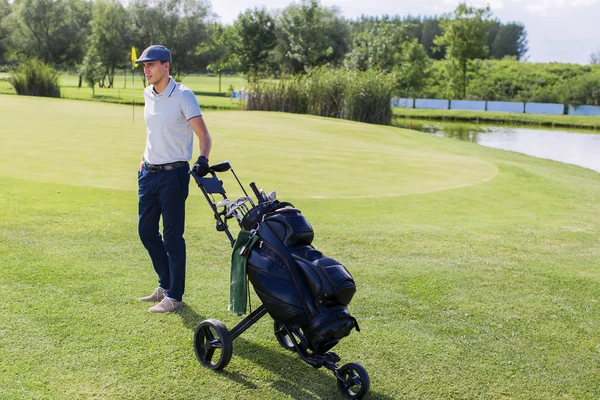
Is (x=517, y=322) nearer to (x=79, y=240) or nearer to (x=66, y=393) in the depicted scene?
(x=66, y=393)

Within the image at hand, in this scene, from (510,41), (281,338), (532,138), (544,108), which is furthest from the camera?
(510,41)

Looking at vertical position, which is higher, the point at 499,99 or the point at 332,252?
the point at 499,99

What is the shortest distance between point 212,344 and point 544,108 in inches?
2023

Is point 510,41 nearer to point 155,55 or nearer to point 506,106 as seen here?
point 506,106

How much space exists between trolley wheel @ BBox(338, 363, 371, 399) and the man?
1.75 metres

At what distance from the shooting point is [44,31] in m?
64.1

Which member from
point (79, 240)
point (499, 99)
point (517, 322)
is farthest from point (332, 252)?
point (499, 99)

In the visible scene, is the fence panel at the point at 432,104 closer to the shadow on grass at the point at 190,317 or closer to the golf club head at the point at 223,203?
the shadow on grass at the point at 190,317

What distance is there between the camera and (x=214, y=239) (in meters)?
7.16

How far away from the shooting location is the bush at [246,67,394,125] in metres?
29.0

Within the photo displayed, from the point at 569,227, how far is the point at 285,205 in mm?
6300

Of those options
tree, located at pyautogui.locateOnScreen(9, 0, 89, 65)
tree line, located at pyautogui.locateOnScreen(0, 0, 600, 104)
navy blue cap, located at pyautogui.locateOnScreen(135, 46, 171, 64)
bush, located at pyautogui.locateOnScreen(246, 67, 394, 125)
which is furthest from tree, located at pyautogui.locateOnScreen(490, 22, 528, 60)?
navy blue cap, located at pyautogui.locateOnScreen(135, 46, 171, 64)

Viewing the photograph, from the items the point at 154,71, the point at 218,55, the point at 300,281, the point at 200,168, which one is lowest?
the point at 300,281

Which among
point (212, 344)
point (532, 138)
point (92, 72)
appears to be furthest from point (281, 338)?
point (92, 72)
